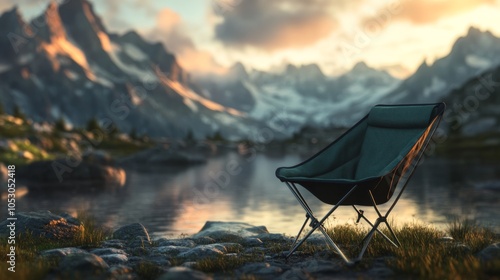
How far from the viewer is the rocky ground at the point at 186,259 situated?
17.7ft

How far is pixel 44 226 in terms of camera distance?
8.64 m

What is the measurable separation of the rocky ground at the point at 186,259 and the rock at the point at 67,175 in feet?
61.3

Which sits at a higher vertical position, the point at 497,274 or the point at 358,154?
the point at 358,154

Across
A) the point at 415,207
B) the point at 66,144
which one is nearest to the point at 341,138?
the point at 415,207

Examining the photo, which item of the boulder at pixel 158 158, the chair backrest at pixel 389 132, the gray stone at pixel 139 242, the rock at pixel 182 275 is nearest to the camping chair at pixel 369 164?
the chair backrest at pixel 389 132

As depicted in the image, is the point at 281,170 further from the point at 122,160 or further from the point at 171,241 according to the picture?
the point at 122,160

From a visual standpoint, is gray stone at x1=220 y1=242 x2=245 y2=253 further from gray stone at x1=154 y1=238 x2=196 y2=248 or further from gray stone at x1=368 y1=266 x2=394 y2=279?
gray stone at x1=368 y1=266 x2=394 y2=279

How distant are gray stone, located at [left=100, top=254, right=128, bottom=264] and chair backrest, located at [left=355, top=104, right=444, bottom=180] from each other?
134 inches

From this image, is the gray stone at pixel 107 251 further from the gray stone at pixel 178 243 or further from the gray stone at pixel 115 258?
the gray stone at pixel 178 243

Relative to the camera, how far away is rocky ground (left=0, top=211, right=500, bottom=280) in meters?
5.39

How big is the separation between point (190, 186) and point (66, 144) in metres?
27.6

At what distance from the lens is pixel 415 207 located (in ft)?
62.0

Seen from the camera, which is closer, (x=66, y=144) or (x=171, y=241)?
(x=171, y=241)

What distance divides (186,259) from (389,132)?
10.9 feet
